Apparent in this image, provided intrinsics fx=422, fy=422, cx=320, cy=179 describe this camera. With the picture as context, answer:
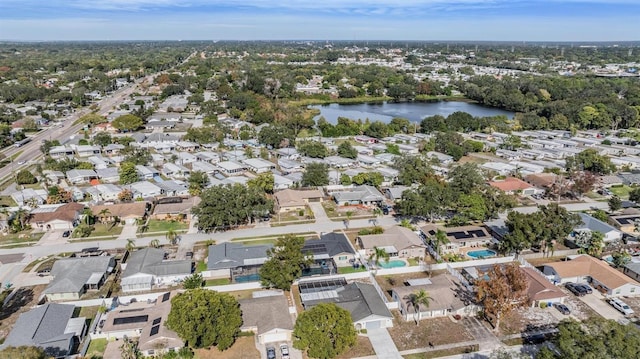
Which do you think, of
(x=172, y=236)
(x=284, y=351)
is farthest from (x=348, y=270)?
(x=172, y=236)

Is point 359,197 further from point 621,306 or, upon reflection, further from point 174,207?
point 621,306

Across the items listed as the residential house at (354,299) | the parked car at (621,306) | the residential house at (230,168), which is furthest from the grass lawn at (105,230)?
the parked car at (621,306)

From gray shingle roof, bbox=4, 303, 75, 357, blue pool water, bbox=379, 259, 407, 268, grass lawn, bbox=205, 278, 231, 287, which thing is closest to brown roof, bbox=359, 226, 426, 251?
blue pool water, bbox=379, 259, 407, 268

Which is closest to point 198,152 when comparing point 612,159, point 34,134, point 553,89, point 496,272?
point 34,134

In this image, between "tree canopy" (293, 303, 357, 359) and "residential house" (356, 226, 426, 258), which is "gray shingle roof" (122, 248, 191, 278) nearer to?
"tree canopy" (293, 303, 357, 359)

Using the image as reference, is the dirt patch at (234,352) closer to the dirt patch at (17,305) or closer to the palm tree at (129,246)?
the dirt patch at (17,305)

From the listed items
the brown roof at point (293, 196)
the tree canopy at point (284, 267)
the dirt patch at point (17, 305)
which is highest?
the tree canopy at point (284, 267)
